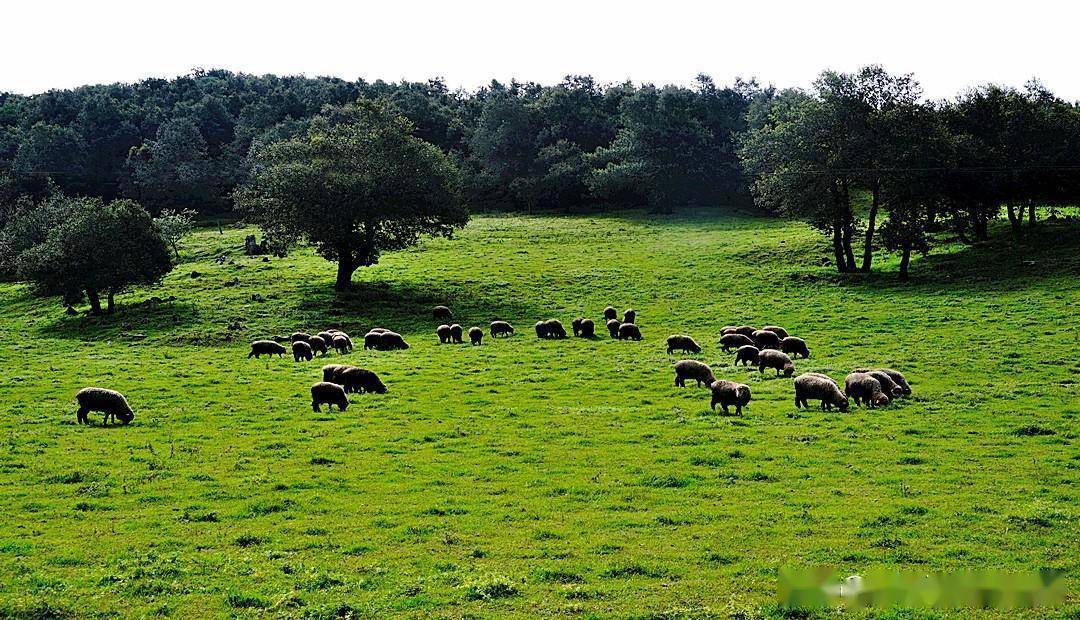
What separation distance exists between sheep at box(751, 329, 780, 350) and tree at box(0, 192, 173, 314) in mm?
36665

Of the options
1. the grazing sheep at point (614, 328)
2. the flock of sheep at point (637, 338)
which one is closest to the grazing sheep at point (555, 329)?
the flock of sheep at point (637, 338)

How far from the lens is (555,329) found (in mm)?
42938

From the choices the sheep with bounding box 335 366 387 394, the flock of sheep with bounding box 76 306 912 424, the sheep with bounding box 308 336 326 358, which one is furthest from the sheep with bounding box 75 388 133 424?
the sheep with bounding box 308 336 326 358

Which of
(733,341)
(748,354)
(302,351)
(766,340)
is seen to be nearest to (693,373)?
(748,354)

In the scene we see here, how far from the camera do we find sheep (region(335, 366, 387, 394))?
29.7 meters

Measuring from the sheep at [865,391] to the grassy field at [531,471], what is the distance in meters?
1.05

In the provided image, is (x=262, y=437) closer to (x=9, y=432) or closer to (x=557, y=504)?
(x=9, y=432)

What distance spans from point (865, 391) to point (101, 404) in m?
22.0

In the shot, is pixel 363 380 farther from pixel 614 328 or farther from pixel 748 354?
pixel 614 328

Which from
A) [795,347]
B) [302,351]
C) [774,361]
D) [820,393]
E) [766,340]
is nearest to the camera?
[820,393]

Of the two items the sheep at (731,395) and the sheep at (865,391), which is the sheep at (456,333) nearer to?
the sheep at (731,395)

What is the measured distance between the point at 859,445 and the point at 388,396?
1489 cm

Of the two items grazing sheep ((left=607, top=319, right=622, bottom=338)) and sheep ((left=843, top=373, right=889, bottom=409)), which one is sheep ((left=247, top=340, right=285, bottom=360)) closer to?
grazing sheep ((left=607, top=319, right=622, bottom=338))

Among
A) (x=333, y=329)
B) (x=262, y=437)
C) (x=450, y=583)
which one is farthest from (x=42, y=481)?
(x=333, y=329)
